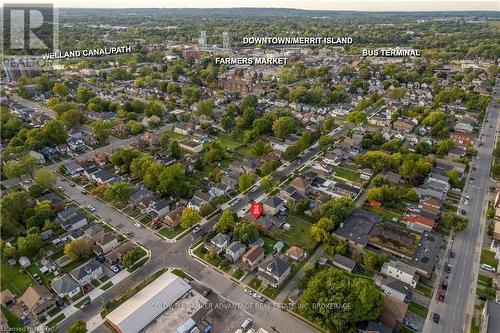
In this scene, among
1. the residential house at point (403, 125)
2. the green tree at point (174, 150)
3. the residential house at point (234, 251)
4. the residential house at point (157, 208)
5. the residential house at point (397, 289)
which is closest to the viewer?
the residential house at point (397, 289)

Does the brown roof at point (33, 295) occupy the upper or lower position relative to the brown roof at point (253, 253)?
lower

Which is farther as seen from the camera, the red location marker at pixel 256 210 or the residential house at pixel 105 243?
the red location marker at pixel 256 210

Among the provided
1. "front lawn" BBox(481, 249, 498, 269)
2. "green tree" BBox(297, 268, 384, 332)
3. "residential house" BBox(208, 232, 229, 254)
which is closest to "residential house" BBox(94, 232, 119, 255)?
"residential house" BBox(208, 232, 229, 254)

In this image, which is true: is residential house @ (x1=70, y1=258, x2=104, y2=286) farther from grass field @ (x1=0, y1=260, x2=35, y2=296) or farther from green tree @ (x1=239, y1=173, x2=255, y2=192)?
green tree @ (x1=239, y1=173, x2=255, y2=192)

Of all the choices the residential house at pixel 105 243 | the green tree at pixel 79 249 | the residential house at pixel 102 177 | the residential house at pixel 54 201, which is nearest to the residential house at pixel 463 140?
the residential house at pixel 105 243

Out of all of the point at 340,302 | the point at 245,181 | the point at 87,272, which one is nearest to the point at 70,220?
the point at 87,272

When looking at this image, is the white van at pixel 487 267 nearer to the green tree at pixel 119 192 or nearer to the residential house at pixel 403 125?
the residential house at pixel 403 125
